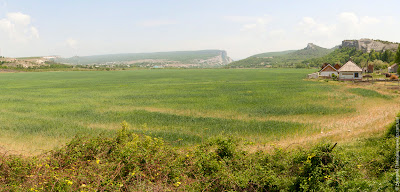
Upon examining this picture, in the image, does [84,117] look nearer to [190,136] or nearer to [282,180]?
[190,136]

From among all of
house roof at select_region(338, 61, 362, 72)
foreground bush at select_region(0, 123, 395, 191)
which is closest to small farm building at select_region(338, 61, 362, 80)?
house roof at select_region(338, 61, 362, 72)

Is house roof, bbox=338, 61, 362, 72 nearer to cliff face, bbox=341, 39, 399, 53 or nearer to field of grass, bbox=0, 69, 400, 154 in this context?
field of grass, bbox=0, 69, 400, 154

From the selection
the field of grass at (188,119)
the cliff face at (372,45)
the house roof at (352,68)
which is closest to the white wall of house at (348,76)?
the house roof at (352,68)

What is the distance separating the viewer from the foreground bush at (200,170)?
6273 millimetres

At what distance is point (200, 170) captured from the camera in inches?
306

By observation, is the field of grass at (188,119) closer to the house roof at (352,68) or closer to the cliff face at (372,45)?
the house roof at (352,68)

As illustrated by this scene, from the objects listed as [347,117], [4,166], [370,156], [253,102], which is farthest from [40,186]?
[253,102]

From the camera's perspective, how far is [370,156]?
27.4ft

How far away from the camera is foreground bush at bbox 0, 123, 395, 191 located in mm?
6273

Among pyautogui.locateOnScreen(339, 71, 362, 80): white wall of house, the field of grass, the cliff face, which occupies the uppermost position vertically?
the cliff face

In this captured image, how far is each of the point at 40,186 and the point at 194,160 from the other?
15.3ft

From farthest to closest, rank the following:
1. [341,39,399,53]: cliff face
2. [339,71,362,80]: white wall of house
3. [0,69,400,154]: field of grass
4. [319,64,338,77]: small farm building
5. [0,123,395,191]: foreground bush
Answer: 1. [341,39,399,53]: cliff face
2. [319,64,338,77]: small farm building
3. [339,71,362,80]: white wall of house
4. [0,69,400,154]: field of grass
5. [0,123,395,191]: foreground bush

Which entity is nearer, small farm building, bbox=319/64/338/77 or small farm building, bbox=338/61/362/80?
small farm building, bbox=338/61/362/80

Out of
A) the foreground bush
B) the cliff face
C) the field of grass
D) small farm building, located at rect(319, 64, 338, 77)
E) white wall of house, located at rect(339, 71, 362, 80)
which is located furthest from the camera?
the cliff face
